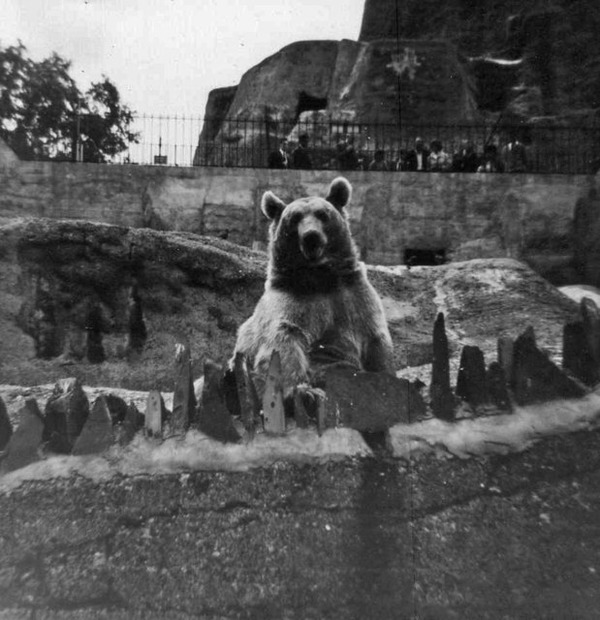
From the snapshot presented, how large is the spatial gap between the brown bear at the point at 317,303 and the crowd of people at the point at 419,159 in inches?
36.8

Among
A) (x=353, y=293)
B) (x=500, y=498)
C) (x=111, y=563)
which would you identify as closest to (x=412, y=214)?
(x=353, y=293)

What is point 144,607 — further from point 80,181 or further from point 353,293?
point 80,181

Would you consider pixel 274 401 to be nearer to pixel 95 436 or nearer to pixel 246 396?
pixel 246 396

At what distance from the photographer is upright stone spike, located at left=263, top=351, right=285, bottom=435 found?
2.72 meters

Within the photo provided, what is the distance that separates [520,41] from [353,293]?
31.1ft

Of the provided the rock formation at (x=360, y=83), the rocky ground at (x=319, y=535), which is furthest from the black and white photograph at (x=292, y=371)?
the rock formation at (x=360, y=83)

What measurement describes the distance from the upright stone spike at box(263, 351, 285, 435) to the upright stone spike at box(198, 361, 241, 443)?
0.46 feet

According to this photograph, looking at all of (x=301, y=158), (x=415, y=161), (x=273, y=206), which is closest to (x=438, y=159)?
(x=415, y=161)

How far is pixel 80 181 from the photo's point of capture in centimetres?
427

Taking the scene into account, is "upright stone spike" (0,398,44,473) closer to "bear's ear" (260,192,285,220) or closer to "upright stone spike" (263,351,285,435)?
"upright stone spike" (263,351,285,435)

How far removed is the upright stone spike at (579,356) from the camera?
9.43 ft

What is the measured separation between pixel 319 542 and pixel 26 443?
1.23 metres

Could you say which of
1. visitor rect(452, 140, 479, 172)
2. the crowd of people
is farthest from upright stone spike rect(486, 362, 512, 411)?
visitor rect(452, 140, 479, 172)

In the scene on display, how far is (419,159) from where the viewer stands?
4.60 m
